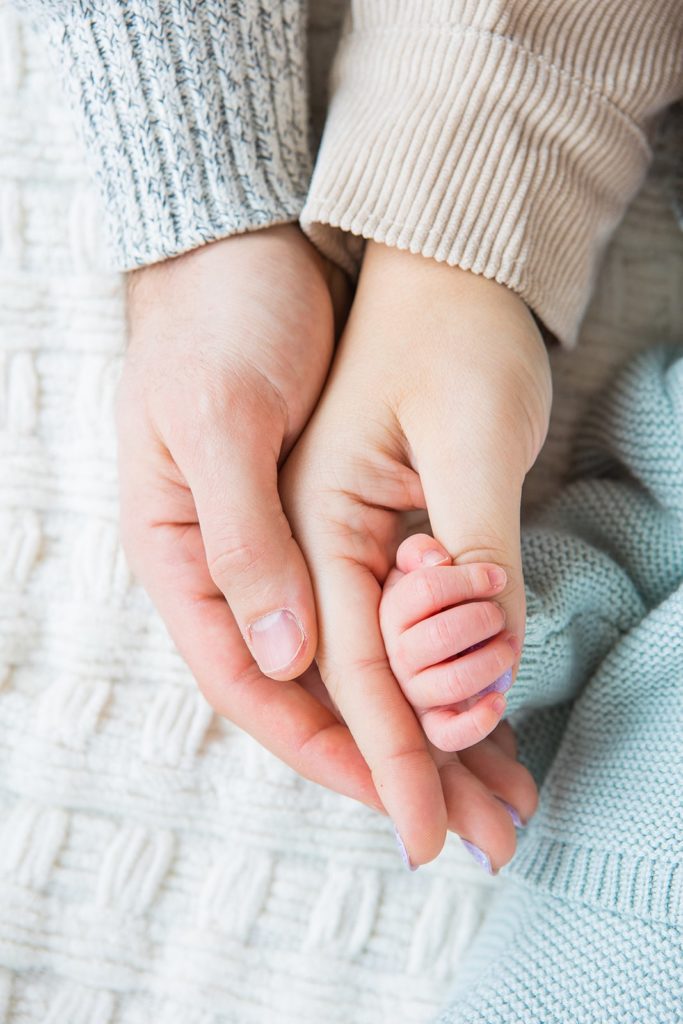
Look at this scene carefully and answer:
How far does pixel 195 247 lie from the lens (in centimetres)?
82

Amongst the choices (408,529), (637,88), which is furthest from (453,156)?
(408,529)

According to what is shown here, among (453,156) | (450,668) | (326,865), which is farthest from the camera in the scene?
(326,865)

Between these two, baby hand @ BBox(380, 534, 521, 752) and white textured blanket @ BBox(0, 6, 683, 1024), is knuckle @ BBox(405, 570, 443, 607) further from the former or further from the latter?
white textured blanket @ BBox(0, 6, 683, 1024)

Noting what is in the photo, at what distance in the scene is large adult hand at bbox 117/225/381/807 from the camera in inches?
27.9

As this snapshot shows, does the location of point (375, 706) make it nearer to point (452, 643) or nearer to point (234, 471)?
point (452, 643)

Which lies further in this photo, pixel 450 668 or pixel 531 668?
pixel 531 668

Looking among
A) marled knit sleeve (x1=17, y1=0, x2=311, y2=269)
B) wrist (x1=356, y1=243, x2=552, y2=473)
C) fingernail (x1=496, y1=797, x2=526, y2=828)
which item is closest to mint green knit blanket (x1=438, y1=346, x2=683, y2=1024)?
fingernail (x1=496, y1=797, x2=526, y2=828)

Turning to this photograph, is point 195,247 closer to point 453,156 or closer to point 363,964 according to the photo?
point 453,156

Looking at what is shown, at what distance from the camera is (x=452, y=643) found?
25.2 inches

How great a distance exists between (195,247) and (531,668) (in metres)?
0.46

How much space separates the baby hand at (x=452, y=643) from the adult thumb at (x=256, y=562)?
8cm

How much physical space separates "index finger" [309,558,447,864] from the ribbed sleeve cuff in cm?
28

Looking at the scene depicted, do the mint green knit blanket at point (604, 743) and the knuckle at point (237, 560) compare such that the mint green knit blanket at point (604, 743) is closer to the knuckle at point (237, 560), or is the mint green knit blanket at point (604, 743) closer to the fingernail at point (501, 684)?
the fingernail at point (501, 684)

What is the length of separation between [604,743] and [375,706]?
0.26 meters
